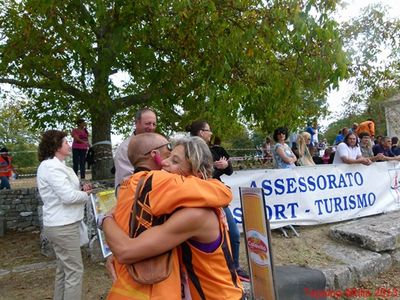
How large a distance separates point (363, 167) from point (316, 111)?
4.46 meters

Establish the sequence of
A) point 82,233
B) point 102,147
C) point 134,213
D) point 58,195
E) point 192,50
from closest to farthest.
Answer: point 134,213 < point 58,195 < point 82,233 < point 192,50 < point 102,147

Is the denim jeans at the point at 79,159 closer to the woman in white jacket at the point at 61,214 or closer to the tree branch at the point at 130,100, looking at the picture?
the tree branch at the point at 130,100

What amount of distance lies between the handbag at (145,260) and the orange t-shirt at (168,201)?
26 millimetres

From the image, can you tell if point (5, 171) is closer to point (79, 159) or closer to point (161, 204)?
point (79, 159)

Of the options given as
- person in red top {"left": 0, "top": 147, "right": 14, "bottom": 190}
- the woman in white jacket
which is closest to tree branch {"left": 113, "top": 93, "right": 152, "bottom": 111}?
the woman in white jacket

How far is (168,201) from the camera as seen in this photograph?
1669 millimetres

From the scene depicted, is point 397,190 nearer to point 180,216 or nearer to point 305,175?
point 305,175

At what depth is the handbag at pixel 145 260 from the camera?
1.68 meters

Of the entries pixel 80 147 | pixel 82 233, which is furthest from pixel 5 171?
pixel 82 233

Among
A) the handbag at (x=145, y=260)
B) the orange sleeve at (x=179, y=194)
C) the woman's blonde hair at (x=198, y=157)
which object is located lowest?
the handbag at (x=145, y=260)

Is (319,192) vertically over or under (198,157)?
under

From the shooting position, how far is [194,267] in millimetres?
1801

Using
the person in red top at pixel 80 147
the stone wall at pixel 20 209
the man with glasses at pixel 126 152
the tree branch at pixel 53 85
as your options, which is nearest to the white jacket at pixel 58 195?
the man with glasses at pixel 126 152

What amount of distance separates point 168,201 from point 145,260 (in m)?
0.28
